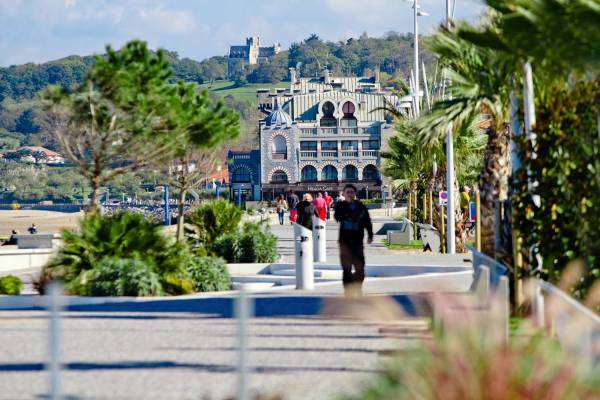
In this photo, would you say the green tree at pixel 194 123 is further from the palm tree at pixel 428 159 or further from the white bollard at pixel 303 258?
the white bollard at pixel 303 258

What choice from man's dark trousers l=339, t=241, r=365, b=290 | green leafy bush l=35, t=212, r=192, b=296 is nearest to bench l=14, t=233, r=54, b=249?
green leafy bush l=35, t=212, r=192, b=296

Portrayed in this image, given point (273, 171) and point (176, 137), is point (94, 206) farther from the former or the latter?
point (273, 171)

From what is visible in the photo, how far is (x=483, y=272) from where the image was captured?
9789 millimetres

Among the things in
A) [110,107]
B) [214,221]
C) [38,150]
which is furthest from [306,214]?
[38,150]

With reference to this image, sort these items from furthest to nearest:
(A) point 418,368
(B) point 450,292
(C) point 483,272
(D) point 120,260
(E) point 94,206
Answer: (E) point 94,206 < (D) point 120,260 < (C) point 483,272 < (B) point 450,292 < (A) point 418,368

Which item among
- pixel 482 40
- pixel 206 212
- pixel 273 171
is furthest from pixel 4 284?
pixel 273 171

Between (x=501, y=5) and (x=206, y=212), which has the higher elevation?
(x=501, y=5)

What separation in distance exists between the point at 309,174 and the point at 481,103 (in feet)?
350

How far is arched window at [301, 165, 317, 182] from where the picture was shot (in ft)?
419

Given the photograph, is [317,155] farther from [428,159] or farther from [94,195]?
[94,195]

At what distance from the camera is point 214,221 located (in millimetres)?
30594

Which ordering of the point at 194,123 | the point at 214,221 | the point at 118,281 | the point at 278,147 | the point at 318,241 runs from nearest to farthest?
the point at 118,281 < the point at 318,241 < the point at 214,221 < the point at 194,123 < the point at 278,147

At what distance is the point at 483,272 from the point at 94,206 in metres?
17.4

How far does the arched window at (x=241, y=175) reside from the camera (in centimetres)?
13512
